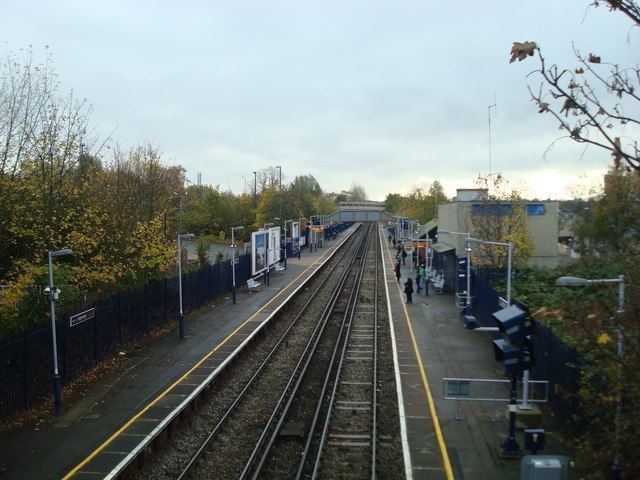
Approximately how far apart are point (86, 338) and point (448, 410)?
11126 mm

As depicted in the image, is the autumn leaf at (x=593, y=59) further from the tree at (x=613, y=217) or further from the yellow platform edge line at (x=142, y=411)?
the tree at (x=613, y=217)

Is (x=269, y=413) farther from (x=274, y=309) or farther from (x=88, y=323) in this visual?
(x=274, y=309)

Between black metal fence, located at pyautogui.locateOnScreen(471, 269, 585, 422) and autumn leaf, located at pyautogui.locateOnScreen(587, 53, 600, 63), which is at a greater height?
autumn leaf, located at pyautogui.locateOnScreen(587, 53, 600, 63)

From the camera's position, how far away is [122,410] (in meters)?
14.0

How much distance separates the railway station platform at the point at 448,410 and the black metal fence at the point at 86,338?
9564mm

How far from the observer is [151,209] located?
33.0 m

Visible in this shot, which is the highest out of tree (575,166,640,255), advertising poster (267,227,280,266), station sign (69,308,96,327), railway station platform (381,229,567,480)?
tree (575,166,640,255)

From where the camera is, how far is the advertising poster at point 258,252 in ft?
114

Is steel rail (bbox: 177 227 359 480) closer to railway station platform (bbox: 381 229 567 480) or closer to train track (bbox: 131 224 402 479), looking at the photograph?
train track (bbox: 131 224 402 479)

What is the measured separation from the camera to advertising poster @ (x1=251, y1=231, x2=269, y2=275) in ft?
114

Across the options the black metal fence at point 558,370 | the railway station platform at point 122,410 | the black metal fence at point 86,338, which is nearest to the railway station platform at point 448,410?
the black metal fence at point 558,370

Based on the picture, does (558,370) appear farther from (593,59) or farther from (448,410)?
(593,59)

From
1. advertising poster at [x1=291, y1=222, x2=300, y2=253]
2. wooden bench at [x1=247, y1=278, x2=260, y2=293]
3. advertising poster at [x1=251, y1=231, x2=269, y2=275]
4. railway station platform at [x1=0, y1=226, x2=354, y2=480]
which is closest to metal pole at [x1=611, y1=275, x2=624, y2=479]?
railway station platform at [x1=0, y1=226, x2=354, y2=480]

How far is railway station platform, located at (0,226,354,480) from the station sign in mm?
1916
